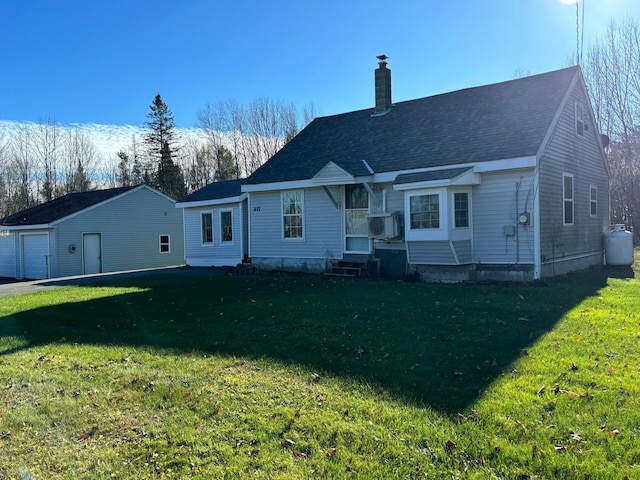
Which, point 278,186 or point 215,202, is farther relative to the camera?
point 215,202

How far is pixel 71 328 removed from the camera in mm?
8797

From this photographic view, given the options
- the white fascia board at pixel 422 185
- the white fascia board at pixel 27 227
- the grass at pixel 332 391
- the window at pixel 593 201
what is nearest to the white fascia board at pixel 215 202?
the white fascia board at pixel 27 227

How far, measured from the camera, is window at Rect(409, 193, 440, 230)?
12.3 metres

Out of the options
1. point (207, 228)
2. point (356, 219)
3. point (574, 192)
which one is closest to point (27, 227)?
point (207, 228)

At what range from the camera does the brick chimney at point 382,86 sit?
1739 centimetres

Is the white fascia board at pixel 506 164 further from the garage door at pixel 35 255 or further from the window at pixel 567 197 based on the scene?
the garage door at pixel 35 255

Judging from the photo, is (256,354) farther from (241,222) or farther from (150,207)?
(150,207)

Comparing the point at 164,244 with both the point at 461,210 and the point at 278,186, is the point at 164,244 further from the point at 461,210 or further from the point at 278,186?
the point at 461,210

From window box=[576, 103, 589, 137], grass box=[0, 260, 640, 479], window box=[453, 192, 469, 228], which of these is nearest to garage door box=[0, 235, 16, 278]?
grass box=[0, 260, 640, 479]

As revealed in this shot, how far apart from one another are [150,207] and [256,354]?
23.0 metres

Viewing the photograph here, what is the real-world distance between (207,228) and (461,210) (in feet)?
39.4

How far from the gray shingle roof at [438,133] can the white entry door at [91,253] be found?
12626mm

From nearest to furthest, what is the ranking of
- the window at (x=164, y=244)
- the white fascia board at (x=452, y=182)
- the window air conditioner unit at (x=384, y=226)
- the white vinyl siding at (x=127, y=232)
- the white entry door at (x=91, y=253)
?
the white fascia board at (x=452, y=182)
the window air conditioner unit at (x=384, y=226)
the white vinyl siding at (x=127, y=232)
the white entry door at (x=91, y=253)
the window at (x=164, y=244)

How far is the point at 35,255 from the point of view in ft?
81.4
